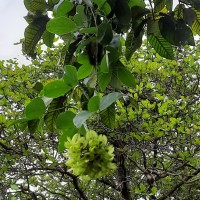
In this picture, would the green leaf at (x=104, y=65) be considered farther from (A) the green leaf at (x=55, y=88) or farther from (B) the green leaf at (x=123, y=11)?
(B) the green leaf at (x=123, y=11)

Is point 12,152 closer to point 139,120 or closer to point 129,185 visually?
point 139,120

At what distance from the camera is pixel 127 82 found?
2.61 feet

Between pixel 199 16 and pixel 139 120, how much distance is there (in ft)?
10.4

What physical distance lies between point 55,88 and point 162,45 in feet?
1.21

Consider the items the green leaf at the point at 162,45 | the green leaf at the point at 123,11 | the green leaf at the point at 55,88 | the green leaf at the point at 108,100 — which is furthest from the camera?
the green leaf at the point at 162,45

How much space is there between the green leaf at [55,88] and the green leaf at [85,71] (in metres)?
0.04

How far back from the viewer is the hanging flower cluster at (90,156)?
0.63m

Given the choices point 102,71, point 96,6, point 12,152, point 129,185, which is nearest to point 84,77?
point 102,71

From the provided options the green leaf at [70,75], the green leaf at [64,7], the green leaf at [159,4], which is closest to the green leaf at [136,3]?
the green leaf at [159,4]

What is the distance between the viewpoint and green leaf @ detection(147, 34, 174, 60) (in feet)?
3.14

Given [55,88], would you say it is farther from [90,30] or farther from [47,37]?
[47,37]

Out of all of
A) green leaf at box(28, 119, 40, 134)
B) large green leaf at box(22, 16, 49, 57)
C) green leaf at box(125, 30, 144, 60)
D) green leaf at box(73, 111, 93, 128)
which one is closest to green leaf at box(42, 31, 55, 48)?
large green leaf at box(22, 16, 49, 57)

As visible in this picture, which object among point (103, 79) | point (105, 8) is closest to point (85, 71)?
point (103, 79)

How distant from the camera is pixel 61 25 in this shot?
739 mm
